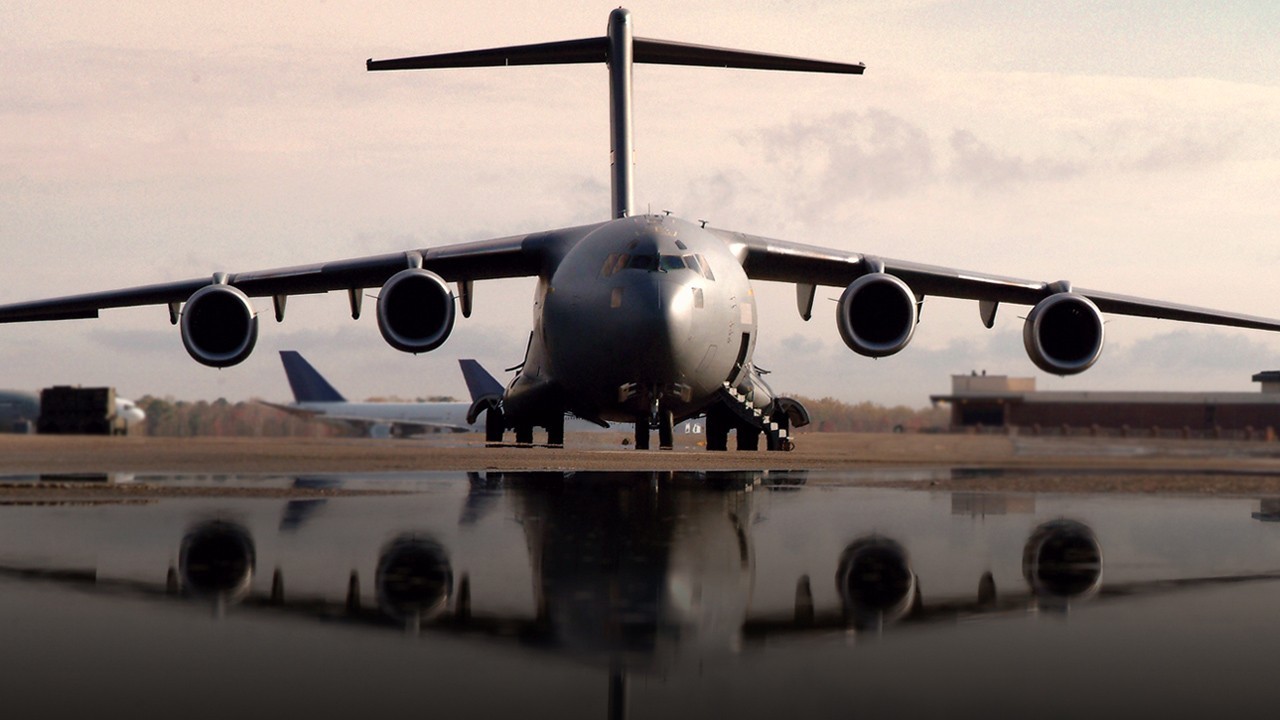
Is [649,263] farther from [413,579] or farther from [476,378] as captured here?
[476,378]

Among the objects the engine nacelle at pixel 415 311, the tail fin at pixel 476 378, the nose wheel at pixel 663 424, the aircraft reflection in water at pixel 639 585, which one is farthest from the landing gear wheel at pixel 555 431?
the tail fin at pixel 476 378

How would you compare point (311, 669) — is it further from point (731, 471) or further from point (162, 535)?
point (731, 471)

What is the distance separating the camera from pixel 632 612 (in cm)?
493

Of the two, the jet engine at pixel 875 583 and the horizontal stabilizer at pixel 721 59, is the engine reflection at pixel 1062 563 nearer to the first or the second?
the jet engine at pixel 875 583

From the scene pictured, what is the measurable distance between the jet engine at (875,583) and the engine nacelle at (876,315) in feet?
32.2

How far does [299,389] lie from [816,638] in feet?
184

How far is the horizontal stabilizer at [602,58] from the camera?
19359mm

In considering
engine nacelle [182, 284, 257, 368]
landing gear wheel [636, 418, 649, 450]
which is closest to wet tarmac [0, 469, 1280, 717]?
landing gear wheel [636, 418, 649, 450]

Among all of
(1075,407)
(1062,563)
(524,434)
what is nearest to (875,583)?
(1062,563)

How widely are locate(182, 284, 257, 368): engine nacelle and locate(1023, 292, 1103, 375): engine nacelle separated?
11138mm

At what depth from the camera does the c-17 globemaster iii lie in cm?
1539

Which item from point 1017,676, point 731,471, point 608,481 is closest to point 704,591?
point 1017,676

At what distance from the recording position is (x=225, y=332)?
17562mm

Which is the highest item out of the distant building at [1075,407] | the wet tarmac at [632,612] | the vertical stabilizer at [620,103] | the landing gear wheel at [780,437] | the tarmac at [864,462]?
the vertical stabilizer at [620,103]
